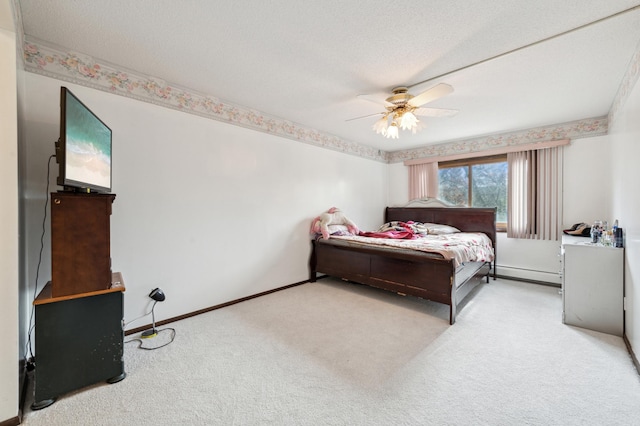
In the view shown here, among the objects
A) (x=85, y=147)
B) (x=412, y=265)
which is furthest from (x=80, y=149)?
(x=412, y=265)

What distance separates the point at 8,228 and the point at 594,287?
450 cm

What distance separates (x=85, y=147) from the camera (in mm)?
1737

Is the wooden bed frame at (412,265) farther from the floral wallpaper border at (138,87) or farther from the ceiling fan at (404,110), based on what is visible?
the floral wallpaper border at (138,87)

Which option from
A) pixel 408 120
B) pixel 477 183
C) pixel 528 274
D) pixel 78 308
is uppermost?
pixel 408 120

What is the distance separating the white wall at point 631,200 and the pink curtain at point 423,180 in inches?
101

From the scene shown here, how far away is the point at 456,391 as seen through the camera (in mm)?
1677

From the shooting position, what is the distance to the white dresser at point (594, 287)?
7.91ft

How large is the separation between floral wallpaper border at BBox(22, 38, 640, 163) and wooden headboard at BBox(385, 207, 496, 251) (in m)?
1.09

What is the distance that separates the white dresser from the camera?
2.41 m

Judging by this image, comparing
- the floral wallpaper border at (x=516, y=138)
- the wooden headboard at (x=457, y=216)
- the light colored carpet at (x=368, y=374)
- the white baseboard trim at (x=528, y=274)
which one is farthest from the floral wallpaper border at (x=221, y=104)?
the light colored carpet at (x=368, y=374)

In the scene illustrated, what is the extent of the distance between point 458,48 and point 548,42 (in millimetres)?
623

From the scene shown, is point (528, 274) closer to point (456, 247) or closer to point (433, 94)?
point (456, 247)

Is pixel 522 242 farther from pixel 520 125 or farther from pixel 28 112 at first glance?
pixel 28 112

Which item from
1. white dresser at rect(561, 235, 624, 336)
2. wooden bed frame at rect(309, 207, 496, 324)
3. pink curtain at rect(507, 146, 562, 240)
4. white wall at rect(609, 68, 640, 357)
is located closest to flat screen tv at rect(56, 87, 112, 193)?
wooden bed frame at rect(309, 207, 496, 324)
